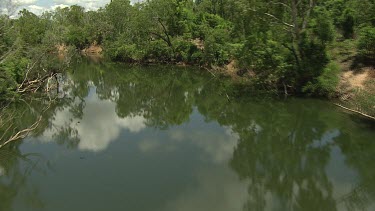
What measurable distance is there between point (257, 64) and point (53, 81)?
826 inches

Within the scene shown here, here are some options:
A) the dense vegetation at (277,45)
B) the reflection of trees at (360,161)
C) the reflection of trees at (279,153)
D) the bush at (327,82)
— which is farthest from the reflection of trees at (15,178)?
the bush at (327,82)

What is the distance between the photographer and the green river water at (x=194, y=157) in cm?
1462

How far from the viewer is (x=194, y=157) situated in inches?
741

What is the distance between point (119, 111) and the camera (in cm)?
2995

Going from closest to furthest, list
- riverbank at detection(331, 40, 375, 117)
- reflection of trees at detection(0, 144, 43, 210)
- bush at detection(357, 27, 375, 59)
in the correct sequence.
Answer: reflection of trees at detection(0, 144, 43, 210)
riverbank at detection(331, 40, 375, 117)
bush at detection(357, 27, 375, 59)

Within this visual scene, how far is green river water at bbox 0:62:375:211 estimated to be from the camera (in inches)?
575

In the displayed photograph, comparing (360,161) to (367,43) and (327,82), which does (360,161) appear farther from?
(367,43)

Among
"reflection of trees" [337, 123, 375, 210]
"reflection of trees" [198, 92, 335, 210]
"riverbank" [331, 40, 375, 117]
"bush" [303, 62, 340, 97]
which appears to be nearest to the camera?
"reflection of trees" [337, 123, 375, 210]

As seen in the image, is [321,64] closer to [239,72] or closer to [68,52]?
[239,72]

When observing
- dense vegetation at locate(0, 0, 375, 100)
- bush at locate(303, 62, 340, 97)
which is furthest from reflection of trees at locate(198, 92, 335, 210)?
dense vegetation at locate(0, 0, 375, 100)

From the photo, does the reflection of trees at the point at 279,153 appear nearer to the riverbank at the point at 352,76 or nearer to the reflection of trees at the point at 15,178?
the riverbank at the point at 352,76

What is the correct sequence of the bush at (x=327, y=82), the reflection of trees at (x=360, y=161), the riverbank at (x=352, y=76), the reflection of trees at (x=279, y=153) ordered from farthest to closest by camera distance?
the bush at (x=327, y=82) < the riverbank at (x=352, y=76) < the reflection of trees at (x=279, y=153) < the reflection of trees at (x=360, y=161)

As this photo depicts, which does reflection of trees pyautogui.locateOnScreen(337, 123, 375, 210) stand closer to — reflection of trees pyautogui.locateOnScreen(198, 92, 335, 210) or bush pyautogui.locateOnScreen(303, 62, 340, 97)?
reflection of trees pyautogui.locateOnScreen(198, 92, 335, 210)

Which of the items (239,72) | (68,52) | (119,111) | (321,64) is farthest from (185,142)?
(68,52)
